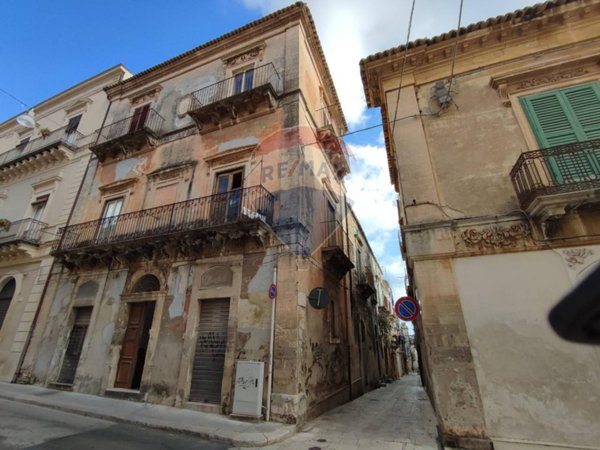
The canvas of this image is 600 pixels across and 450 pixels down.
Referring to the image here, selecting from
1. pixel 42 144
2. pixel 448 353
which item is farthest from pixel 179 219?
pixel 42 144

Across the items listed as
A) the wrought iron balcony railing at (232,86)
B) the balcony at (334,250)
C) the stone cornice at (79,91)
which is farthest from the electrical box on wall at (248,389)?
the stone cornice at (79,91)

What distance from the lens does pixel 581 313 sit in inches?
40.6

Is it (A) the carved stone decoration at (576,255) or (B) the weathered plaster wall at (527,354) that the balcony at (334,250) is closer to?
(B) the weathered plaster wall at (527,354)

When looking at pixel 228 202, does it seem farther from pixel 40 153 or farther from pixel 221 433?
pixel 40 153

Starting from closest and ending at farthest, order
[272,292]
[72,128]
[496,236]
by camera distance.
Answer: [496,236]
[272,292]
[72,128]

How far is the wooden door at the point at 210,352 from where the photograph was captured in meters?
7.42

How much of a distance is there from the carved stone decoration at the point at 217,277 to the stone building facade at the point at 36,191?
7.42 m

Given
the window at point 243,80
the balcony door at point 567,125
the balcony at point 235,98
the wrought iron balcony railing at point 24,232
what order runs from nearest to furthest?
the balcony door at point 567,125 → the balcony at point 235,98 → the window at point 243,80 → the wrought iron balcony railing at point 24,232

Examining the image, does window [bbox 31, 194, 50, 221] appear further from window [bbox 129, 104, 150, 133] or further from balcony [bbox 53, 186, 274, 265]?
window [bbox 129, 104, 150, 133]

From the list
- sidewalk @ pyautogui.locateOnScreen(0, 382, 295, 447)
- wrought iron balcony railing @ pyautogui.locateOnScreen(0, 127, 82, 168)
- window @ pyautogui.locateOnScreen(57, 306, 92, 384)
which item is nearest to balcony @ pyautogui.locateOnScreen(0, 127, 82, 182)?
wrought iron balcony railing @ pyautogui.locateOnScreen(0, 127, 82, 168)

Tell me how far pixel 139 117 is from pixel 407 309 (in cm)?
1375

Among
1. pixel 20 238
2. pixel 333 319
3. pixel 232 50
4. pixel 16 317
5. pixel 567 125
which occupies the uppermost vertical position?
pixel 232 50

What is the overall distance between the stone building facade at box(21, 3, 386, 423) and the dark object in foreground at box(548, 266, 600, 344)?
6.38m

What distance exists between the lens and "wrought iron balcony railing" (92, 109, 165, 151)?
1266 centimetres
